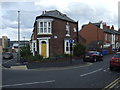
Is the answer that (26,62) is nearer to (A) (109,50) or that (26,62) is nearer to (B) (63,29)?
(B) (63,29)

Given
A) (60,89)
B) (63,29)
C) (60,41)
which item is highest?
(63,29)

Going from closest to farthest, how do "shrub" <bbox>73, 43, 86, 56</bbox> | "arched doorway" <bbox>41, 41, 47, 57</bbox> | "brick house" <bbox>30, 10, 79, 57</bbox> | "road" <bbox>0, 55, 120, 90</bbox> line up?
"road" <bbox>0, 55, 120, 90</bbox> → "brick house" <bbox>30, 10, 79, 57</bbox> → "arched doorway" <bbox>41, 41, 47, 57</bbox> → "shrub" <bbox>73, 43, 86, 56</bbox>

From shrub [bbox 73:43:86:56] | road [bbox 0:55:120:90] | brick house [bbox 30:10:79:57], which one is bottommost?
road [bbox 0:55:120:90]

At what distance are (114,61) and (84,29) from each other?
1609 inches

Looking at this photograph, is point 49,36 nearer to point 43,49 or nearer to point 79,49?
point 43,49

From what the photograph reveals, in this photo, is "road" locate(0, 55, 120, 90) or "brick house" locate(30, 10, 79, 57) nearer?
"road" locate(0, 55, 120, 90)

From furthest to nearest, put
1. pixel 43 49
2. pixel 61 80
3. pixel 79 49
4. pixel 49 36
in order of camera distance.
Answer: pixel 79 49, pixel 43 49, pixel 49 36, pixel 61 80

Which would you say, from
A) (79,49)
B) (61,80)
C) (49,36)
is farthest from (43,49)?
(61,80)

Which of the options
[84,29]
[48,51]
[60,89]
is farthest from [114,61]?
[84,29]

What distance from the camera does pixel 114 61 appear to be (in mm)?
16719

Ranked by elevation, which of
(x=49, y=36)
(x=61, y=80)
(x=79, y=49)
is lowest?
(x=61, y=80)

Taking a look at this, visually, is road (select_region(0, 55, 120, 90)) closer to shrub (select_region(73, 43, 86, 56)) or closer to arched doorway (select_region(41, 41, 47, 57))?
arched doorway (select_region(41, 41, 47, 57))

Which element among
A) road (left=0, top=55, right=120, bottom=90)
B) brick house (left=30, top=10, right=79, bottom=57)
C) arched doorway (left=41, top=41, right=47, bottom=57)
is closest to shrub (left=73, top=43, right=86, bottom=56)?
brick house (left=30, top=10, right=79, bottom=57)

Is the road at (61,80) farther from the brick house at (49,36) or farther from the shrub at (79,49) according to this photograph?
the shrub at (79,49)
